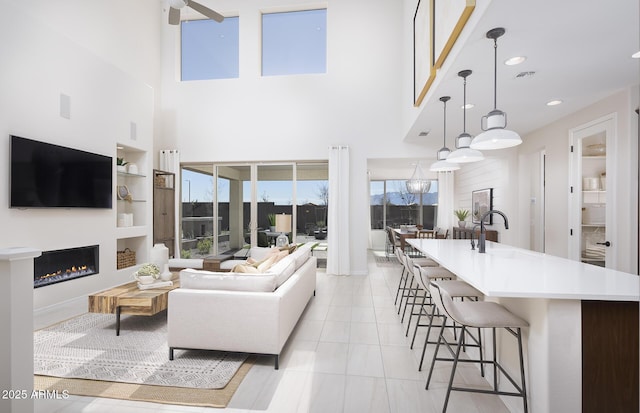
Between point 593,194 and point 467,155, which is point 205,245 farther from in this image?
point 593,194

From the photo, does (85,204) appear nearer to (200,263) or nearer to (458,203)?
(200,263)

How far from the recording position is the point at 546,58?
2.60m

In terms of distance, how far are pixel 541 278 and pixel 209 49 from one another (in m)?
7.41

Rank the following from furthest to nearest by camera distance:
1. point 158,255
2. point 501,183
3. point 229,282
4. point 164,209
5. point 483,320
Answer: point 164,209 < point 501,183 < point 158,255 < point 229,282 < point 483,320

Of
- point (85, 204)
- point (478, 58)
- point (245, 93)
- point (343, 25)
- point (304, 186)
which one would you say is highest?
point (343, 25)

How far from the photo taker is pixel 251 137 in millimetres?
6598

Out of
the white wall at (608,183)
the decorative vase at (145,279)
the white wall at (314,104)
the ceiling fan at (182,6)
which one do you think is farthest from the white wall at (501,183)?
the decorative vase at (145,279)

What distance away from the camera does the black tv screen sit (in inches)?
138

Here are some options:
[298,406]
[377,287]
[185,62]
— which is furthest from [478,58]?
[185,62]

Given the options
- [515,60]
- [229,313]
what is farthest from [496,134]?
[229,313]

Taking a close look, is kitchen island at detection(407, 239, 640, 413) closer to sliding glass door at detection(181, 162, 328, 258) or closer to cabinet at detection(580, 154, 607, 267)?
cabinet at detection(580, 154, 607, 267)

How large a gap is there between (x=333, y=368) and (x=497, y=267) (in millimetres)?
1481

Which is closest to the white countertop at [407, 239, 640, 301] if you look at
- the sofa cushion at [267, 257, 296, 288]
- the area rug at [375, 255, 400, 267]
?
the sofa cushion at [267, 257, 296, 288]

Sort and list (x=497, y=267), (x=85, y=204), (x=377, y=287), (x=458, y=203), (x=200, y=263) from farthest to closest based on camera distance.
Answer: (x=458, y=203) < (x=377, y=287) < (x=200, y=263) < (x=85, y=204) < (x=497, y=267)
